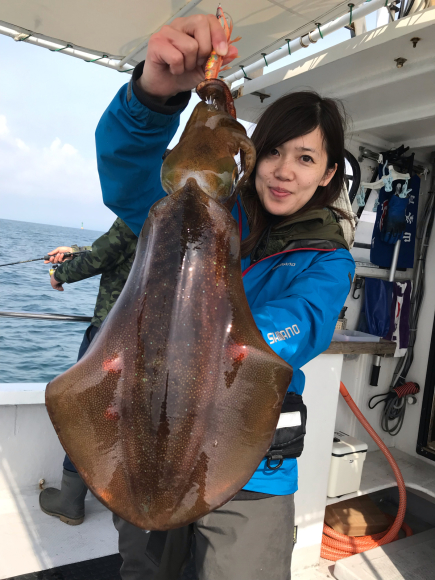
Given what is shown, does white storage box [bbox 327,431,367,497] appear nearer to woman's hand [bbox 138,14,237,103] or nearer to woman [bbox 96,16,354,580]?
woman [bbox 96,16,354,580]

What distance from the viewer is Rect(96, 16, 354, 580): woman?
1231 millimetres

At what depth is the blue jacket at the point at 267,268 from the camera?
117cm

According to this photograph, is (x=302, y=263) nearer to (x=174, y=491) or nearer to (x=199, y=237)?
(x=199, y=237)

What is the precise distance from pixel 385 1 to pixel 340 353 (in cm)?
265

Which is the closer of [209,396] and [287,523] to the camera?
[209,396]

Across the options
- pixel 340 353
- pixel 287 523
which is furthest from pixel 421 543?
pixel 287 523

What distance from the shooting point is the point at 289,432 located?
170 cm

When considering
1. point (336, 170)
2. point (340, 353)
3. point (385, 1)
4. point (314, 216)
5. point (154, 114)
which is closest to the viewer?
point (154, 114)

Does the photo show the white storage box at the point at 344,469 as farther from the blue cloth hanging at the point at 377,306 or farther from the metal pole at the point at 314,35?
the metal pole at the point at 314,35

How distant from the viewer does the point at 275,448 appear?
163 centimetres

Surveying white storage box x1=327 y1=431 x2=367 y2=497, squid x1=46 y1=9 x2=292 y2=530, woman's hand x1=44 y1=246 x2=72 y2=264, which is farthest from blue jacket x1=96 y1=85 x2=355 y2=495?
woman's hand x1=44 y1=246 x2=72 y2=264

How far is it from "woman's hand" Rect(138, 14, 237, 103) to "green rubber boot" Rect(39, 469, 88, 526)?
131 inches

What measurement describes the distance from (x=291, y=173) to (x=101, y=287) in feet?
8.14

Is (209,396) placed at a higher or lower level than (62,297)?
higher
